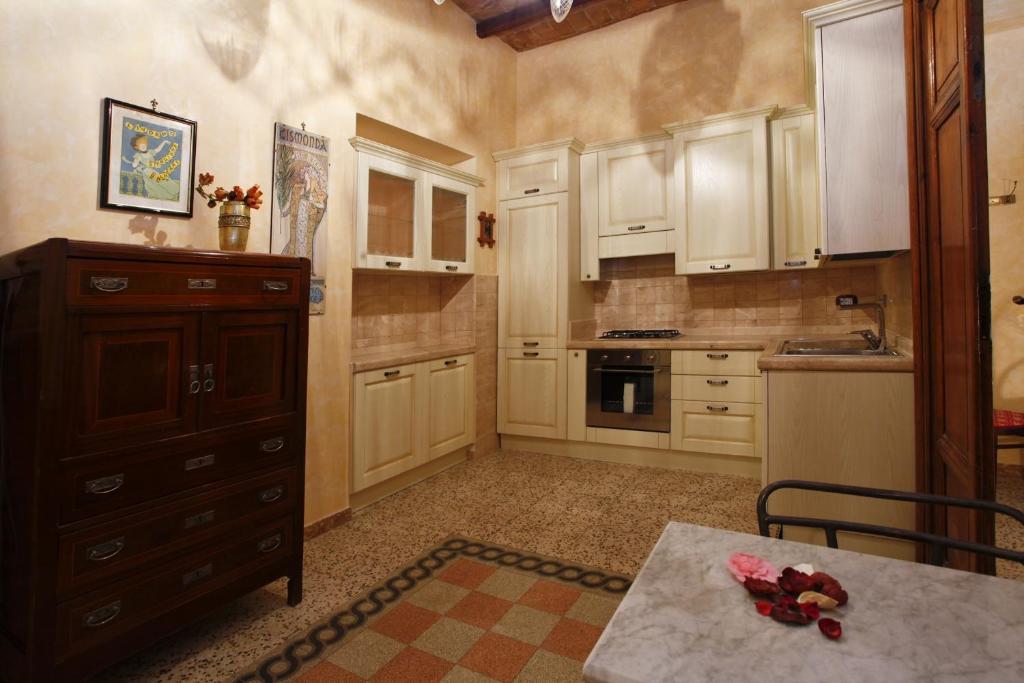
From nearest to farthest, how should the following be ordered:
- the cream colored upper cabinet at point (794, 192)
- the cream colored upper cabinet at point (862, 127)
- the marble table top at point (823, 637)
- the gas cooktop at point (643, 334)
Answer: the marble table top at point (823, 637) → the cream colored upper cabinet at point (862, 127) → the cream colored upper cabinet at point (794, 192) → the gas cooktop at point (643, 334)

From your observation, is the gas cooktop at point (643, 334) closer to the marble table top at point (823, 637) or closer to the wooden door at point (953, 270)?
the wooden door at point (953, 270)

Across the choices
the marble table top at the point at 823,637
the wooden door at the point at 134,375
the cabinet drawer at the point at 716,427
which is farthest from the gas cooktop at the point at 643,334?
the marble table top at the point at 823,637

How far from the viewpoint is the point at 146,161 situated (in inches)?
81.0

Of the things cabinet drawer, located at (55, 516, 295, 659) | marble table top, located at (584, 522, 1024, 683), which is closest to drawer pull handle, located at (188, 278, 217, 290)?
cabinet drawer, located at (55, 516, 295, 659)

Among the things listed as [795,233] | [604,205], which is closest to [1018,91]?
[795,233]

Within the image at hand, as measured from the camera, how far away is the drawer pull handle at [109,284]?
4.87ft

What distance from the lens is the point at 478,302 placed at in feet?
13.5

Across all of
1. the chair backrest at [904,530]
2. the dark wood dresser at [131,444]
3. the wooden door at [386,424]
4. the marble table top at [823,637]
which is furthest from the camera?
the wooden door at [386,424]

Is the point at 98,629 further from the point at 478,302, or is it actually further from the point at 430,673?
the point at 478,302

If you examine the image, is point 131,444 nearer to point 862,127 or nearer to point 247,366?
point 247,366

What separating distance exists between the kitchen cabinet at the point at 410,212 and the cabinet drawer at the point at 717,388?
1668mm

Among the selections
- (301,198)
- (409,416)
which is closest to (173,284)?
(301,198)

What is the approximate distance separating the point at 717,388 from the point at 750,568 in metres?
2.90

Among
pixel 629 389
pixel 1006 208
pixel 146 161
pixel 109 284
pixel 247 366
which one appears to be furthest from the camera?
pixel 629 389
